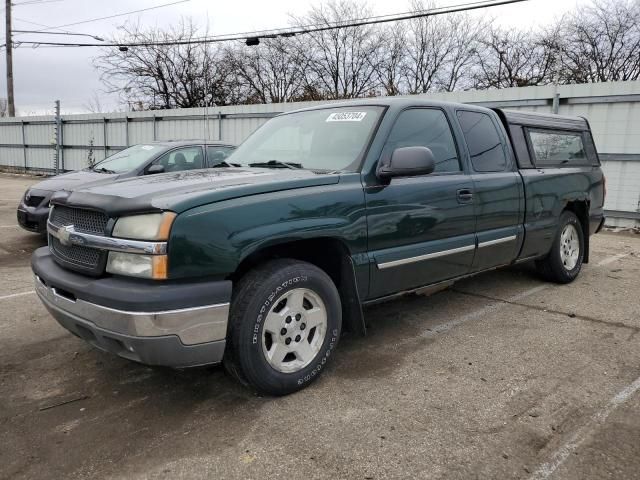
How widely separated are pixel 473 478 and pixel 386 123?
7.74ft

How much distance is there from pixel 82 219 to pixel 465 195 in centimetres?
281

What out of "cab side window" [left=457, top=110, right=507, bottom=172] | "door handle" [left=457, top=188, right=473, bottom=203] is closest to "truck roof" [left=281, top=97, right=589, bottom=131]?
"cab side window" [left=457, top=110, right=507, bottom=172]

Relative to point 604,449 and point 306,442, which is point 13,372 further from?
point 604,449

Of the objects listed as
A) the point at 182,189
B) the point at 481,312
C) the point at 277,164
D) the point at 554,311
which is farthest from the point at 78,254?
the point at 554,311

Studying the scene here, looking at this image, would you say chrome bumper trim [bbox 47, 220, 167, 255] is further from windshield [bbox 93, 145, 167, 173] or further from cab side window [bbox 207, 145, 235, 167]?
cab side window [bbox 207, 145, 235, 167]

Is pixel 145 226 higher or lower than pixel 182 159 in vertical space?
lower

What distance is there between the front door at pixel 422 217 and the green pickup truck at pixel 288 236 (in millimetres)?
12

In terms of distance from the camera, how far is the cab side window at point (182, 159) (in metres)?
7.59

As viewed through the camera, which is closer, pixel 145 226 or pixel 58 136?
pixel 145 226

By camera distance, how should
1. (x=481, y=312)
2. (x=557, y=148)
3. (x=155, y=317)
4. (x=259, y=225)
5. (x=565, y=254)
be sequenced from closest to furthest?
(x=155, y=317) → (x=259, y=225) → (x=481, y=312) → (x=557, y=148) → (x=565, y=254)

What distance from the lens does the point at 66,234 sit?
2.97 m

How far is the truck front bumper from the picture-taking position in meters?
2.51

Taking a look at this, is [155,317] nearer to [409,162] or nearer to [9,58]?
[409,162]

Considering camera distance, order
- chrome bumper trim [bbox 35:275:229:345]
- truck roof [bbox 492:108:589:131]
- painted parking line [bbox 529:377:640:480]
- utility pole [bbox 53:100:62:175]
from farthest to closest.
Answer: utility pole [bbox 53:100:62:175] → truck roof [bbox 492:108:589:131] → chrome bumper trim [bbox 35:275:229:345] → painted parking line [bbox 529:377:640:480]
